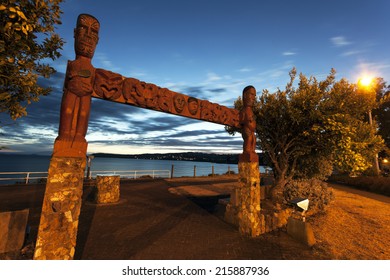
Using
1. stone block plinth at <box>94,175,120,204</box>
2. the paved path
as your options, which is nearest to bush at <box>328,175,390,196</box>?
the paved path

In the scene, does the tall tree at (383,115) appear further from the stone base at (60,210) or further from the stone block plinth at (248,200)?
the stone base at (60,210)

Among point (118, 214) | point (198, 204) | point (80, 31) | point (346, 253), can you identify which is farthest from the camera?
point (198, 204)

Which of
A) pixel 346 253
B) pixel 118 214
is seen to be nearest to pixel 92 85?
pixel 118 214

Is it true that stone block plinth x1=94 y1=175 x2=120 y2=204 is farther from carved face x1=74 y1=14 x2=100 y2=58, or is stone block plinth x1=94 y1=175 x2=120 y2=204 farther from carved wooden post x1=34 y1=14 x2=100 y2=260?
carved face x1=74 y1=14 x2=100 y2=58

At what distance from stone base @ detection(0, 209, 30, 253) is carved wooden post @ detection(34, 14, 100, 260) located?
2.02 metres

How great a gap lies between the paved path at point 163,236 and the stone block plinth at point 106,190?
60 centimetres

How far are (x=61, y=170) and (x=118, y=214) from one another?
535cm

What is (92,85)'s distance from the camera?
4117 millimetres

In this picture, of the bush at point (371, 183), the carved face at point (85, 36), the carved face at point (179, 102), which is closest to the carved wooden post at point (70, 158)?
the carved face at point (85, 36)

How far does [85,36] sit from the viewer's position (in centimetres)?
397

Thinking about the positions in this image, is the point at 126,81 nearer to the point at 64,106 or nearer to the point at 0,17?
the point at 64,106

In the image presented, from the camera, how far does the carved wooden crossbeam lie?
4332 millimetres

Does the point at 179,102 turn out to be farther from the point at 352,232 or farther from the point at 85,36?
the point at 352,232

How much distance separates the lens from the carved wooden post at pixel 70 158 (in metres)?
3.56
